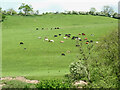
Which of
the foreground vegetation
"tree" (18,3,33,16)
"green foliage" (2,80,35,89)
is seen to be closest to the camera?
the foreground vegetation

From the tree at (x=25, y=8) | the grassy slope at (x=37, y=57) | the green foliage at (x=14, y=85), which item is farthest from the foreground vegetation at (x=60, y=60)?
the tree at (x=25, y=8)

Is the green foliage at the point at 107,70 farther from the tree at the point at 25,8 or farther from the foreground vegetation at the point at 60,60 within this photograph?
the tree at the point at 25,8

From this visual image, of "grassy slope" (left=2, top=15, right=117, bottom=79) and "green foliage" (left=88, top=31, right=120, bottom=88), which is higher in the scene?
"green foliage" (left=88, top=31, right=120, bottom=88)

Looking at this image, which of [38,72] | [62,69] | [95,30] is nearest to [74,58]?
[62,69]

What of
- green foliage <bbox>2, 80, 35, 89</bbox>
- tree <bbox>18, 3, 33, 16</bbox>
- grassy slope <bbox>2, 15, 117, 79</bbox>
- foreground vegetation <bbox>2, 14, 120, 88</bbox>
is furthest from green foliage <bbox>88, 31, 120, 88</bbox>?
tree <bbox>18, 3, 33, 16</bbox>

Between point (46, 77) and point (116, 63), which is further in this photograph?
point (46, 77)

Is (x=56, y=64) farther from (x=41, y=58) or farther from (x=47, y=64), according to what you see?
(x=41, y=58)

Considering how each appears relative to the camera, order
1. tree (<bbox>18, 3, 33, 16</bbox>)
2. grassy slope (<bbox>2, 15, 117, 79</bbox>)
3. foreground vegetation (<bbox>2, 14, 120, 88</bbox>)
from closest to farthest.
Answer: foreground vegetation (<bbox>2, 14, 120, 88</bbox>), grassy slope (<bbox>2, 15, 117, 79</bbox>), tree (<bbox>18, 3, 33, 16</bbox>)

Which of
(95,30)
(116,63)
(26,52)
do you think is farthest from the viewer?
(95,30)

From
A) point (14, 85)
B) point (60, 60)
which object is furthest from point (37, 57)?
point (14, 85)

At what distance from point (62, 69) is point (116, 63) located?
44.4 feet

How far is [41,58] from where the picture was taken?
3862cm

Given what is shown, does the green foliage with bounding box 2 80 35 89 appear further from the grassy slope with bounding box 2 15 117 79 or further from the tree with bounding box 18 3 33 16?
the tree with bounding box 18 3 33 16

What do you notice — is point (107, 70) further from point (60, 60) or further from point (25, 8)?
point (25, 8)
